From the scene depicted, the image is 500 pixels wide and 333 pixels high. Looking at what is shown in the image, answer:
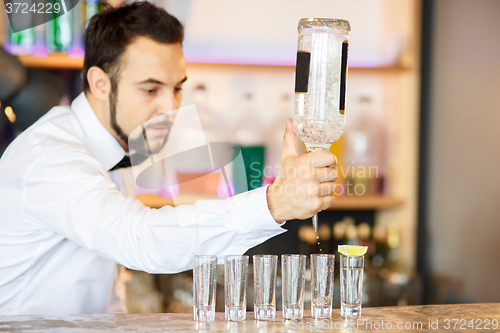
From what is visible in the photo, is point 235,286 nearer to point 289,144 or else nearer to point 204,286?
point 204,286

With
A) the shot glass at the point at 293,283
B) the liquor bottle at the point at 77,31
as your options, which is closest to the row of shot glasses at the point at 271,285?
the shot glass at the point at 293,283

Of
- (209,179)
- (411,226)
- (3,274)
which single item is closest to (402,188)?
(411,226)

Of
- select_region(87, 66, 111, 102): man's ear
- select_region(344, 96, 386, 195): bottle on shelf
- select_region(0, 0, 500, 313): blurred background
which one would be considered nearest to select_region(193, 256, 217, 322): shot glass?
select_region(87, 66, 111, 102): man's ear

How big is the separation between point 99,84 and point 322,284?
2.63 feet

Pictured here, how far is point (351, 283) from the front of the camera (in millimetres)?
952

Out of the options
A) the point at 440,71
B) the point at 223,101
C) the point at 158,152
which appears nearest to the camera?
the point at 158,152

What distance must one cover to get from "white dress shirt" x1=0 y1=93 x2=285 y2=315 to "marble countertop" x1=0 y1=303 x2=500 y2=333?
4.5 inches

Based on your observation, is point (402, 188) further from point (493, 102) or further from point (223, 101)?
point (223, 101)

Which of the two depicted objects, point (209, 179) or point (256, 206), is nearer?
point (256, 206)

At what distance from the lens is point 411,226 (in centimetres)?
201

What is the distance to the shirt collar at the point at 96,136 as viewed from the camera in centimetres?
128

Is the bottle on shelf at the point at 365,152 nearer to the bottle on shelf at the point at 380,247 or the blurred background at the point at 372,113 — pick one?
the blurred background at the point at 372,113

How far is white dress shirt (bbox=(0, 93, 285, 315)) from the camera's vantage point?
95cm

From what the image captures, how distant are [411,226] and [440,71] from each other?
597mm
